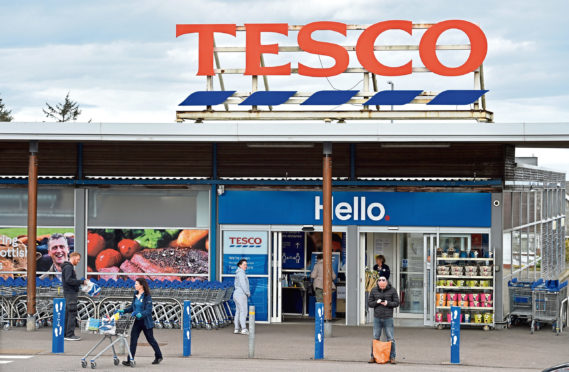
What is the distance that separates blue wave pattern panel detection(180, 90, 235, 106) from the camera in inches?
901

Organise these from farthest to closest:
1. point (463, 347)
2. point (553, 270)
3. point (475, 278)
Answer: point (553, 270)
point (475, 278)
point (463, 347)

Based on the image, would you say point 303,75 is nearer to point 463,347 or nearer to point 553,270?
point 463,347

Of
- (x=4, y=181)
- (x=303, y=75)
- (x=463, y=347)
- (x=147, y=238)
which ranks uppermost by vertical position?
(x=303, y=75)

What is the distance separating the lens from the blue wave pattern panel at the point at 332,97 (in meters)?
22.1

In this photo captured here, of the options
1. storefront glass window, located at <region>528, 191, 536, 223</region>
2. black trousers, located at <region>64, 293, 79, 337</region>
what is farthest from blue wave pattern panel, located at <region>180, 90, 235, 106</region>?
storefront glass window, located at <region>528, 191, 536, 223</region>

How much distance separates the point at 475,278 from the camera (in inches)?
827

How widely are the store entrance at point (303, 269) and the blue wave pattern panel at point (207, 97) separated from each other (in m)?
3.73

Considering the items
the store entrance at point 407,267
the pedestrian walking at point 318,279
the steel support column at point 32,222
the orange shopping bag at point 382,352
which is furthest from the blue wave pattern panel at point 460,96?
the steel support column at point 32,222

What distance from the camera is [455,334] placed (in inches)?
631

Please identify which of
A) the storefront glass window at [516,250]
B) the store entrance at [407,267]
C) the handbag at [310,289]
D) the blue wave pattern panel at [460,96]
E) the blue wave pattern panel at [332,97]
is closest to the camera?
the store entrance at [407,267]

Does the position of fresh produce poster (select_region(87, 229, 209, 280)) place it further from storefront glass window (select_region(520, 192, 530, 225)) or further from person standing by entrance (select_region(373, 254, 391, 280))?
storefront glass window (select_region(520, 192, 530, 225))

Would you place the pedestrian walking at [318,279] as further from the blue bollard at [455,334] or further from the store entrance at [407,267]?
the blue bollard at [455,334]

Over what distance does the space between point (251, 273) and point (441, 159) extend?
17.4ft

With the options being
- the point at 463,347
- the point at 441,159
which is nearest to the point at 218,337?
the point at 463,347
